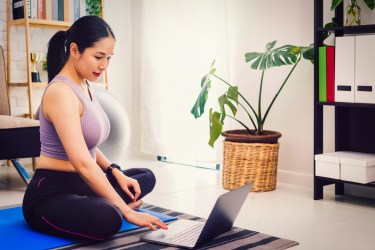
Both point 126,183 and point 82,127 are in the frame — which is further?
point 126,183

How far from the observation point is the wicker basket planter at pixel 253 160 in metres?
3.28

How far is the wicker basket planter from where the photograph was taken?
3279 mm

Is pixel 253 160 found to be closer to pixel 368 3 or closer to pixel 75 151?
pixel 368 3

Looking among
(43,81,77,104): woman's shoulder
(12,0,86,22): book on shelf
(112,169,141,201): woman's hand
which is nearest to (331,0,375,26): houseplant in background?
(112,169,141,201): woman's hand

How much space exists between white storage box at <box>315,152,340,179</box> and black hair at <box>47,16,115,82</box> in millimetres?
1438

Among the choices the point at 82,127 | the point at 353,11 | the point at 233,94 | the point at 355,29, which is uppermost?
the point at 353,11

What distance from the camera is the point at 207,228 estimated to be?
6.78 ft

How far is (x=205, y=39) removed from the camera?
4121 millimetres

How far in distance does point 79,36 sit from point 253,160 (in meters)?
1.51

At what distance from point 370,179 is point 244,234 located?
0.91 metres

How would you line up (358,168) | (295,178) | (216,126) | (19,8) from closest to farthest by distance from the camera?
(358,168)
(216,126)
(295,178)
(19,8)

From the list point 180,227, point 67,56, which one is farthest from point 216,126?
point 67,56

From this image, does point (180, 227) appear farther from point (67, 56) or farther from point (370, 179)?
point (370, 179)

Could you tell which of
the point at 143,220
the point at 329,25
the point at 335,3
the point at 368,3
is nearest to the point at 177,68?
the point at 329,25
